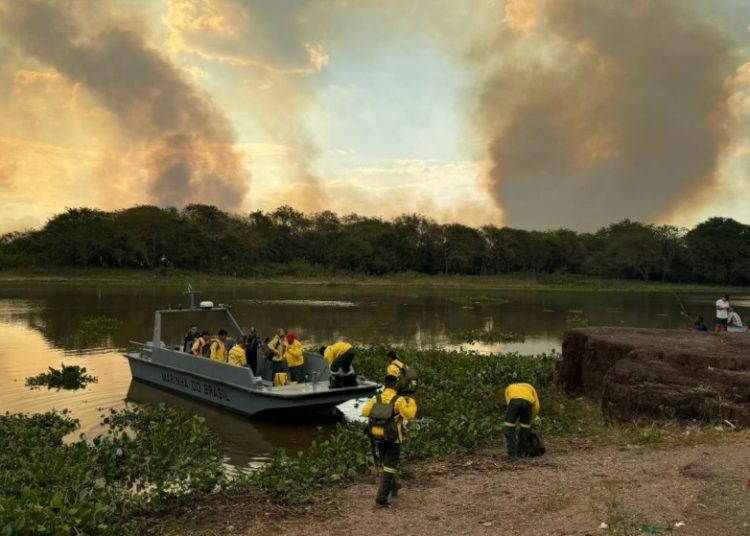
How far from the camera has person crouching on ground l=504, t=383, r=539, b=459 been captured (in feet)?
31.6

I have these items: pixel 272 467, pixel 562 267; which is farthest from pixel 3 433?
pixel 562 267

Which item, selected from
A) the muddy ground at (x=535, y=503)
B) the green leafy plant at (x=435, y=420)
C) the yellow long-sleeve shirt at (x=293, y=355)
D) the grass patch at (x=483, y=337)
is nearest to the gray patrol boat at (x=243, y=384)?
the yellow long-sleeve shirt at (x=293, y=355)

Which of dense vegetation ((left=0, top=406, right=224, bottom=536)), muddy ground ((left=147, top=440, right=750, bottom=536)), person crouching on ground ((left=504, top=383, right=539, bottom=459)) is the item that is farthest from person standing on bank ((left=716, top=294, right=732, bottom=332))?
dense vegetation ((left=0, top=406, right=224, bottom=536))

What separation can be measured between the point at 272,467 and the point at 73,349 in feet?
52.9

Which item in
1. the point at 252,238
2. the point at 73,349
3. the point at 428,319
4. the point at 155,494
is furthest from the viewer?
the point at 252,238

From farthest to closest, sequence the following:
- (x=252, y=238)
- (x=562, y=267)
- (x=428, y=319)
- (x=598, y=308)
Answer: (x=562, y=267)
(x=252, y=238)
(x=598, y=308)
(x=428, y=319)

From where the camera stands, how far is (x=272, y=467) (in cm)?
892

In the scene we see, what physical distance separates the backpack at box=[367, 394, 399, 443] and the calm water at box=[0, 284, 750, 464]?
4.39 metres

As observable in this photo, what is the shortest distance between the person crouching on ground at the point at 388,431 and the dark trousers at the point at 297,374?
24.0ft

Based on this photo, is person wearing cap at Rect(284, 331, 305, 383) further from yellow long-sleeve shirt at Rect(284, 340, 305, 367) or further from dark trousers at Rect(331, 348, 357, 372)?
dark trousers at Rect(331, 348, 357, 372)

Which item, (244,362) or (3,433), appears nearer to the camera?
(3,433)

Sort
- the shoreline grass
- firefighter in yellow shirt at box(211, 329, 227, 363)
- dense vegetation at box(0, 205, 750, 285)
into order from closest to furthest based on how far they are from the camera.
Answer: firefighter in yellow shirt at box(211, 329, 227, 363), the shoreline grass, dense vegetation at box(0, 205, 750, 285)

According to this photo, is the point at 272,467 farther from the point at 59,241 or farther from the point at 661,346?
the point at 59,241

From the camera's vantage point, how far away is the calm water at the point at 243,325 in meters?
13.9
